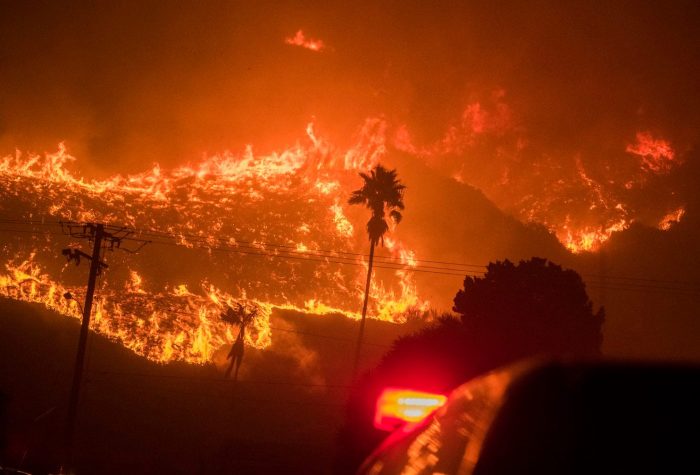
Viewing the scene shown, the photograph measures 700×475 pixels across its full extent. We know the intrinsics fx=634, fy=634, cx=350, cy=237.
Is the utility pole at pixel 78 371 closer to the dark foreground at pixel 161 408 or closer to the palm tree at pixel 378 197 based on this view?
the dark foreground at pixel 161 408

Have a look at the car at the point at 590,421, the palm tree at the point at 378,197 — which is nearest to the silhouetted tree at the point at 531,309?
the palm tree at the point at 378,197

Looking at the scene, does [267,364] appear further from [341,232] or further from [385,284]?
[341,232]

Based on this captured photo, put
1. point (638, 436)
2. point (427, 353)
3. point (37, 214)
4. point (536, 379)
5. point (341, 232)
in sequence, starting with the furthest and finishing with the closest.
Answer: point (341, 232) < point (37, 214) < point (427, 353) < point (536, 379) < point (638, 436)

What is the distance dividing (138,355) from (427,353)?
2373 inches

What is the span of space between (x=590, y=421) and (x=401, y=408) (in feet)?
12.8

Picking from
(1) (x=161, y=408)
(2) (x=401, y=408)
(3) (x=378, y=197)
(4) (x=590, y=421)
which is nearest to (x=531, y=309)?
(3) (x=378, y=197)

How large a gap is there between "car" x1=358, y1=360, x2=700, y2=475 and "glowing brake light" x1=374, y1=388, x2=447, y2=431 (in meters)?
2.99

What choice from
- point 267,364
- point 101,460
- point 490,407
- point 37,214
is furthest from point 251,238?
point 490,407

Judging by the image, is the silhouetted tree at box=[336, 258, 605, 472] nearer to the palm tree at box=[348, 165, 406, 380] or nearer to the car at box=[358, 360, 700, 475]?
the palm tree at box=[348, 165, 406, 380]

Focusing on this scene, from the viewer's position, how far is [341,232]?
458 feet

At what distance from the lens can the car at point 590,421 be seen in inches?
84.0

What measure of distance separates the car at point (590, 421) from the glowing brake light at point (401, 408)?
118 inches

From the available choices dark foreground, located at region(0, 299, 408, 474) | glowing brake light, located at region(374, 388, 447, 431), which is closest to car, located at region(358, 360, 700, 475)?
glowing brake light, located at region(374, 388, 447, 431)

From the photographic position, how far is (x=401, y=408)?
6.03 metres
